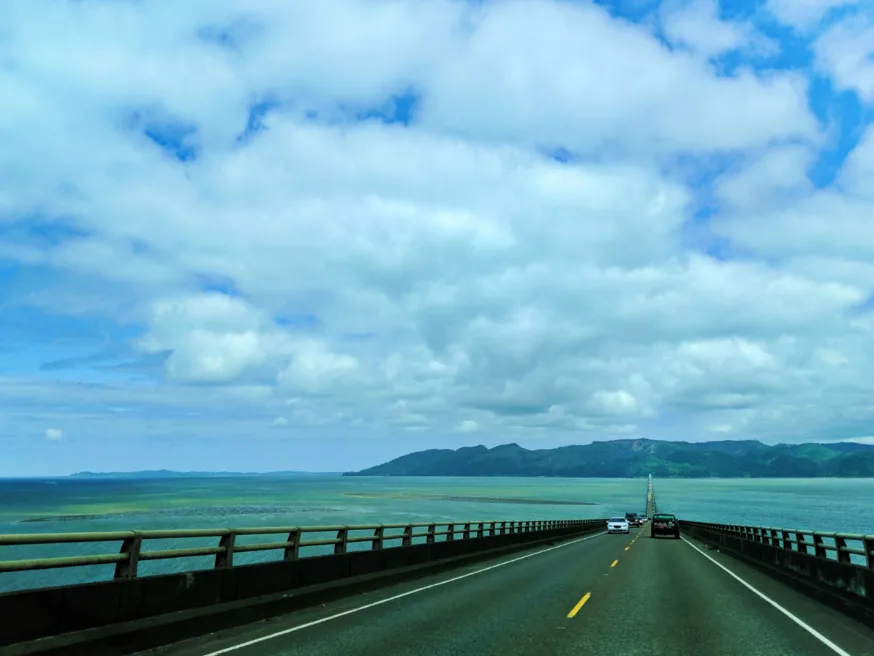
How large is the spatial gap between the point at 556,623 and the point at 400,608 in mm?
3186

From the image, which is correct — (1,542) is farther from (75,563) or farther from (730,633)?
(730,633)

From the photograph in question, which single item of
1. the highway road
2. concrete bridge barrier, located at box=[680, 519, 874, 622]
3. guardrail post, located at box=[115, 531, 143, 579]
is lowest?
the highway road

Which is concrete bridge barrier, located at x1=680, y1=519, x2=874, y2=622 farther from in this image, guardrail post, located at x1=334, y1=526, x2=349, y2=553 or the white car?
the white car

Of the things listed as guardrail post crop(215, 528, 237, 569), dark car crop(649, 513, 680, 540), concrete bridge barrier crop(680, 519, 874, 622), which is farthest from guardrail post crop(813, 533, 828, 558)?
dark car crop(649, 513, 680, 540)

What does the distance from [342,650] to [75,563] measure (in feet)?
11.6

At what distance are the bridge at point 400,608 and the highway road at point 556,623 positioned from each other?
39 mm

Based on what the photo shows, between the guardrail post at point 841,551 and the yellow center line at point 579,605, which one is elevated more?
the guardrail post at point 841,551

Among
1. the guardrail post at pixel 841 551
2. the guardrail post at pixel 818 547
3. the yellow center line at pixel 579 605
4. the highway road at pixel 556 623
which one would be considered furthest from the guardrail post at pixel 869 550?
the yellow center line at pixel 579 605

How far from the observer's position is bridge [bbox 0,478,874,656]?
8.95m

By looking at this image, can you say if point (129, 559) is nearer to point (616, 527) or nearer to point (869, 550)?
point (869, 550)

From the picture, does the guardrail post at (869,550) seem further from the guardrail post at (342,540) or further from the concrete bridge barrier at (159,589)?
the guardrail post at (342,540)

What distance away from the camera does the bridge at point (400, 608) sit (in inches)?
352

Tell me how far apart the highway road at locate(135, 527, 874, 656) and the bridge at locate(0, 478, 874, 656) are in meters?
0.04

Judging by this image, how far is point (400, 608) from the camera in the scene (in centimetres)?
1409
